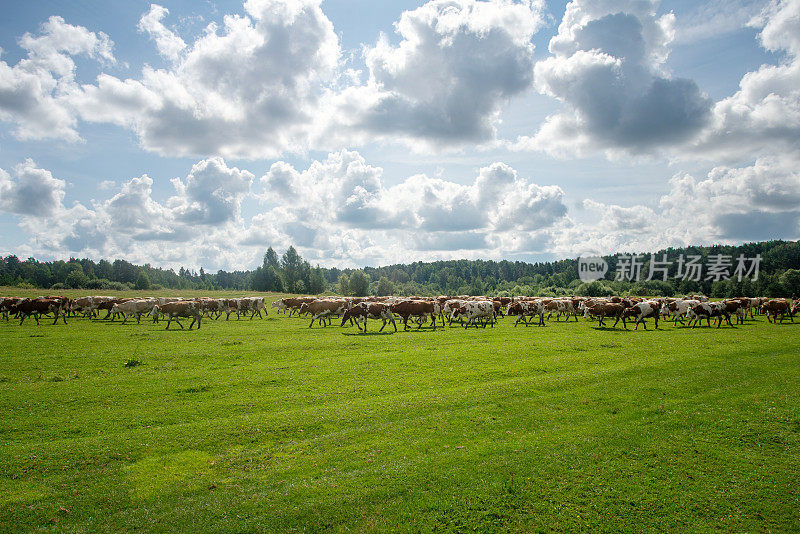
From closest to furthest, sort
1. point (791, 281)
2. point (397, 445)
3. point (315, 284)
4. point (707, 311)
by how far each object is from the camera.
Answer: point (397, 445), point (707, 311), point (791, 281), point (315, 284)

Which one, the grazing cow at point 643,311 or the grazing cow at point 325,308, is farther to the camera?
the grazing cow at point 325,308

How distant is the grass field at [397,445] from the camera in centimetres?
766

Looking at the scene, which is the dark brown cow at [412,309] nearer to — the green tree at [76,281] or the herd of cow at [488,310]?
the herd of cow at [488,310]

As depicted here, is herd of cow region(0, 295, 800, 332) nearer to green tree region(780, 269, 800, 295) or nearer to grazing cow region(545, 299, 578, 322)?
grazing cow region(545, 299, 578, 322)

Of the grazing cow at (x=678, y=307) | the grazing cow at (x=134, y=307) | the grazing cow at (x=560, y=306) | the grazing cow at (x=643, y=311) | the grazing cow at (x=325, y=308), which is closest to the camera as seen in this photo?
the grazing cow at (x=643, y=311)

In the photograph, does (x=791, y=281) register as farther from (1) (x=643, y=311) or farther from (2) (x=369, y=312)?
(2) (x=369, y=312)

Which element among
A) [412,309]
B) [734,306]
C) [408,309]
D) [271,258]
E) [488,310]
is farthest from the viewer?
[271,258]

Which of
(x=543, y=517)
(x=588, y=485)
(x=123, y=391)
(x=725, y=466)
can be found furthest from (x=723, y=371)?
(x=123, y=391)

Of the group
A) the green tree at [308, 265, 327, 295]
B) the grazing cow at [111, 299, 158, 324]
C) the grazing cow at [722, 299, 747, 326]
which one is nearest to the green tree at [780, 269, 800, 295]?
the grazing cow at [722, 299, 747, 326]

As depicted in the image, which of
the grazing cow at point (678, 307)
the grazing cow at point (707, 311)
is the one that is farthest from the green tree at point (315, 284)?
the grazing cow at point (707, 311)

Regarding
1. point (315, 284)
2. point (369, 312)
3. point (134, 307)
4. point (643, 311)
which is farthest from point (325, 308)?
point (315, 284)

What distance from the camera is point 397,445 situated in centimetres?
1028

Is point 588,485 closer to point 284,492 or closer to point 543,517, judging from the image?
point 543,517

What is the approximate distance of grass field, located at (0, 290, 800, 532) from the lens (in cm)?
766
